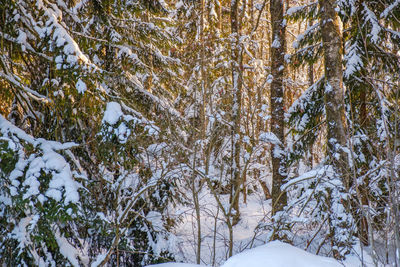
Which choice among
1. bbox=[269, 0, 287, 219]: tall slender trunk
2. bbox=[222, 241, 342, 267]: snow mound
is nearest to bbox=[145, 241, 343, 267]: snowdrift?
bbox=[222, 241, 342, 267]: snow mound

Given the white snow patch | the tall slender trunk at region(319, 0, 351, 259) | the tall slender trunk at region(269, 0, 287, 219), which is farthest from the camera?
the tall slender trunk at region(269, 0, 287, 219)

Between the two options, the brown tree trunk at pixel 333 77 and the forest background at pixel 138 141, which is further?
the brown tree trunk at pixel 333 77

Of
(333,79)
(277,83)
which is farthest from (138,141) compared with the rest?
(277,83)

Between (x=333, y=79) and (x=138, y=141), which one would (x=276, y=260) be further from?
(x=333, y=79)

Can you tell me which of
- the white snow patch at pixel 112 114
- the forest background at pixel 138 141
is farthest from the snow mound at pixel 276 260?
the white snow patch at pixel 112 114

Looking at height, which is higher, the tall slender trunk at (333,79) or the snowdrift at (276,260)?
the tall slender trunk at (333,79)

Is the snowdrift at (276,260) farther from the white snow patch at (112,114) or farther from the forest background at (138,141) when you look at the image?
the white snow patch at (112,114)

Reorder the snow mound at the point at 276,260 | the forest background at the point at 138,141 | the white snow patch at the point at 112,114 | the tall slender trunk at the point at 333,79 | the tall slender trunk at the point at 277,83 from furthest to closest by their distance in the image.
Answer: the tall slender trunk at the point at 277,83
the tall slender trunk at the point at 333,79
the white snow patch at the point at 112,114
the forest background at the point at 138,141
the snow mound at the point at 276,260

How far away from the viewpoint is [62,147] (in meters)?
4.08

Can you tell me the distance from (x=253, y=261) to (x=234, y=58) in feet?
25.6

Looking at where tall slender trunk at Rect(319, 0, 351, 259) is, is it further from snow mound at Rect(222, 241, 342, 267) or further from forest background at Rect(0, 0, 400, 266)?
snow mound at Rect(222, 241, 342, 267)

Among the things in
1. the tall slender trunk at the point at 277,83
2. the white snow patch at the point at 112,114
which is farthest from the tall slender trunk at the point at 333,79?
the white snow patch at the point at 112,114

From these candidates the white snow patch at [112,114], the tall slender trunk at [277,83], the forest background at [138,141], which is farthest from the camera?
the tall slender trunk at [277,83]

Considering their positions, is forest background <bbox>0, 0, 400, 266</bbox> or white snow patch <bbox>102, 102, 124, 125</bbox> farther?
white snow patch <bbox>102, 102, 124, 125</bbox>
